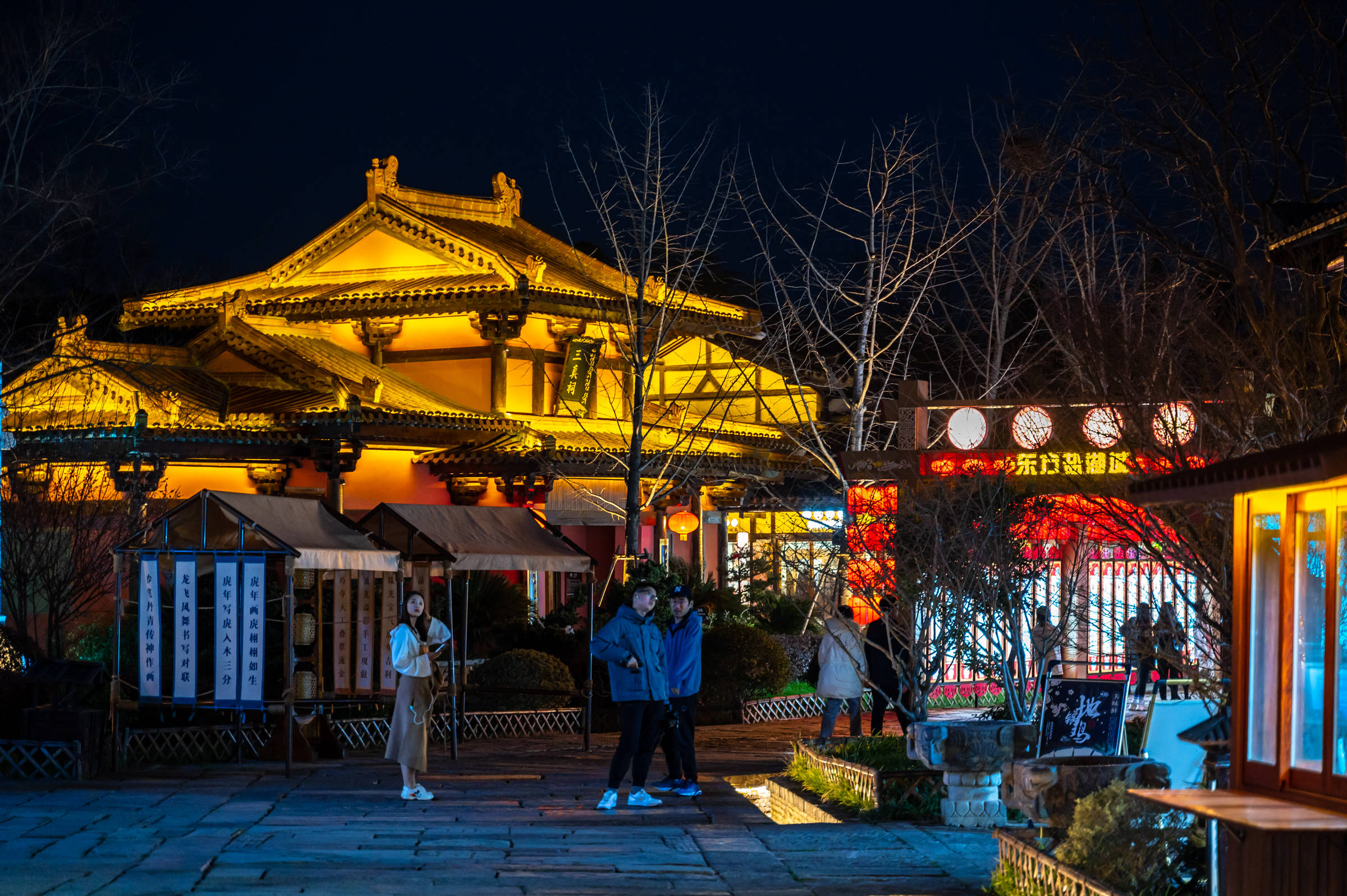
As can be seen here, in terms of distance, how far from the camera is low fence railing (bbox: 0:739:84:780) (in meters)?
13.4

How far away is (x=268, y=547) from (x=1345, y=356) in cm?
996

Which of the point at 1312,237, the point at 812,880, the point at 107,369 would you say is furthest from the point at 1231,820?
the point at 107,369

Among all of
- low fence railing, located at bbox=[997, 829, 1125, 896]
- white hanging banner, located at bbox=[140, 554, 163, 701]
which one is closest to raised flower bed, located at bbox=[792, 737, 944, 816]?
low fence railing, located at bbox=[997, 829, 1125, 896]

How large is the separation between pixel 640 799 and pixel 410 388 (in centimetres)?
1612

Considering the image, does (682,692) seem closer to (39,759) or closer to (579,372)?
(39,759)

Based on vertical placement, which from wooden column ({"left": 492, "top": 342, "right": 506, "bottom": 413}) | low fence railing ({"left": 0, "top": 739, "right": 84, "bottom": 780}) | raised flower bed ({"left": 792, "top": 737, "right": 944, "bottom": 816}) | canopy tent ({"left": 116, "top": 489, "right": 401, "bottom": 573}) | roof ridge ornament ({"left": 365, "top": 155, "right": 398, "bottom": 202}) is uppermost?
roof ridge ornament ({"left": 365, "top": 155, "right": 398, "bottom": 202})

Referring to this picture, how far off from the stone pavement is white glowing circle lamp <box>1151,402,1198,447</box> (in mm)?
3450

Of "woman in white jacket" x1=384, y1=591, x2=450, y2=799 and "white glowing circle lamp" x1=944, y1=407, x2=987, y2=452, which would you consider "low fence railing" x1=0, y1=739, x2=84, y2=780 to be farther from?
"white glowing circle lamp" x1=944, y1=407, x2=987, y2=452

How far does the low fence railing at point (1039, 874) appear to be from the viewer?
7199 millimetres

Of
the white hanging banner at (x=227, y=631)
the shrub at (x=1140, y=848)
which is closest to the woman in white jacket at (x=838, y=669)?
the white hanging banner at (x=227, y=631)

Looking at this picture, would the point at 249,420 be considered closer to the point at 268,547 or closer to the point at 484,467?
the point at 484,467

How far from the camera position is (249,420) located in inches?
971

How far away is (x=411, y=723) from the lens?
12.4m

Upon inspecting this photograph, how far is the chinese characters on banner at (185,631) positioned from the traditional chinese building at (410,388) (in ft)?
30.1
